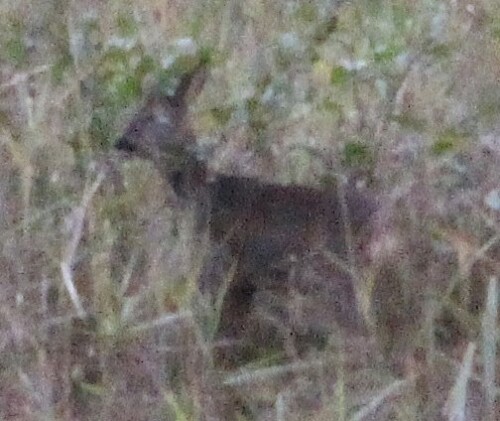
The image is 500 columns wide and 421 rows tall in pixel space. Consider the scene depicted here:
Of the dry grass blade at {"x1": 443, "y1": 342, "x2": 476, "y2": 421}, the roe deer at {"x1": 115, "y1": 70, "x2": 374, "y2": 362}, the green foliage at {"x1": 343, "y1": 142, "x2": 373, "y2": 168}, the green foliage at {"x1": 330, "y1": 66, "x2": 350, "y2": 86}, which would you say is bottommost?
the dry grass blade at {"x1": 443, "y1": 342, "x2": 476, "y2": 421}

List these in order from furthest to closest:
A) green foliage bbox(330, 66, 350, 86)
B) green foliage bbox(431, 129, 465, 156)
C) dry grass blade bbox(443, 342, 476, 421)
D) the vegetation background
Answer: green foliage bbox(330, 66, 350, 86) → green foliage bbox(431, 129, 465, 156) → the vegetation background → dry grass blade bbox(443, 342, 476, 421)

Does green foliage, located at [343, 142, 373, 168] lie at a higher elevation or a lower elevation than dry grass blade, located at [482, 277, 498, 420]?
higher

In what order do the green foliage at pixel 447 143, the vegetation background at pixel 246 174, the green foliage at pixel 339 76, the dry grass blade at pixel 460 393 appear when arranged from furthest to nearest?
the green foliage at pixel 339 76, the green foliage at pixel 447 143, the vegetation background at pixel 246 174, the dry grass blade at pixel 460 393

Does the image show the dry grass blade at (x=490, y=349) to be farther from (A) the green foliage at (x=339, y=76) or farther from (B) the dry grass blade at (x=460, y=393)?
(A) the green foliage at (x=339, y=76)

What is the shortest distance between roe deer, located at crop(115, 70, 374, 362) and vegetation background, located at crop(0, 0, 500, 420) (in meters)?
0.05

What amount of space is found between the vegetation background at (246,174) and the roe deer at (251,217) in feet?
0.18

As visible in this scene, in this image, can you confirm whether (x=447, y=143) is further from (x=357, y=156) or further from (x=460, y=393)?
(x=460, y=393)

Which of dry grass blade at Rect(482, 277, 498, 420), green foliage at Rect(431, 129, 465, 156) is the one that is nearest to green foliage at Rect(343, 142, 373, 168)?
green foliage at Rect(431, 129, 465, 156)

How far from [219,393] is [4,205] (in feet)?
1.71

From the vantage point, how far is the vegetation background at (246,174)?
4.68 feet

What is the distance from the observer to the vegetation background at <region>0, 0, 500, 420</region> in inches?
56.2

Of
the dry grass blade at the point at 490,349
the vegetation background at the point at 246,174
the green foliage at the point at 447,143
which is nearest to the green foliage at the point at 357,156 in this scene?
the vegetation background at the point at 246,174

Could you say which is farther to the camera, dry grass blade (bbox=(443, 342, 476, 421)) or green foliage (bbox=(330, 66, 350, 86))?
green foliage (bbox=(330, 66, 350, 86))

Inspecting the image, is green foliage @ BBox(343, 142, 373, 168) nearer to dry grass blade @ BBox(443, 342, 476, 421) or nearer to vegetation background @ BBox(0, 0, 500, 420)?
vegetation background @ BBox(0, 0, 500, 420)
